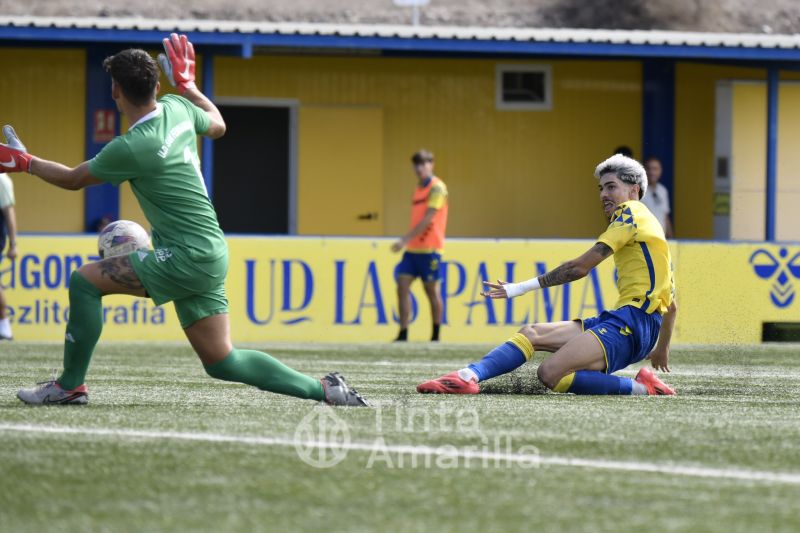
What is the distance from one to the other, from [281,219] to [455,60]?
3221 mm

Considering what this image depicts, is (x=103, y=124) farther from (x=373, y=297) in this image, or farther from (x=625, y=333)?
(x=625, y=333)

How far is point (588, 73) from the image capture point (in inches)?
811

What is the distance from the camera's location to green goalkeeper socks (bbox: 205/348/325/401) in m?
6.81

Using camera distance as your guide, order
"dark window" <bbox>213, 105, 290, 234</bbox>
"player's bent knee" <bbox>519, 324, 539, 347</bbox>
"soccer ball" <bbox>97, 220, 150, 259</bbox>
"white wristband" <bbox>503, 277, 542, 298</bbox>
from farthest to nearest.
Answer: "dark window" <bbox>213, 105, 290, 234</bbox> < "player's bent knee" <bbox>519, 324, 539, 347</bbox> < "white wristband" <bbox>503, 277, 542, 298</bbox> < "soccer ball" <bbox>97, 220, 150, 259</bbox>

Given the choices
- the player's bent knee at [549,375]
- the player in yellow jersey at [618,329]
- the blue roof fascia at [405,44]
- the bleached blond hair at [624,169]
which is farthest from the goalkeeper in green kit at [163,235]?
the blue roof fascia at [405,44]

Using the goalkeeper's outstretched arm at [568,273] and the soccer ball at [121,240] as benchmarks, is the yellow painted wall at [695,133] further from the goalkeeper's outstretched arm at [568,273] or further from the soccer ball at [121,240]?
the soccer ball at [121,240]

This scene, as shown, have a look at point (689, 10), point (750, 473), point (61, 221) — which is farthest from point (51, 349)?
point (689, 10)

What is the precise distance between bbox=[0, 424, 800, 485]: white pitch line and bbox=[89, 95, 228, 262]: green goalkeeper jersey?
3.51ft

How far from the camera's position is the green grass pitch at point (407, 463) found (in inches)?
169

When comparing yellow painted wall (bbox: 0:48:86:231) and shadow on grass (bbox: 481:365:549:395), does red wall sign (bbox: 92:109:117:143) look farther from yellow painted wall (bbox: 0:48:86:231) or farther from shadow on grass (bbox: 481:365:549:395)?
shadow on grass (bbox: 481:365:549:395)

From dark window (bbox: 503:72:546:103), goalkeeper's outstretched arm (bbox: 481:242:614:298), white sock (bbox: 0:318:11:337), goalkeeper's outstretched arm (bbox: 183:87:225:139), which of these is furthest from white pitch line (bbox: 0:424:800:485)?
dark window (bbox: 503:72:546:103)

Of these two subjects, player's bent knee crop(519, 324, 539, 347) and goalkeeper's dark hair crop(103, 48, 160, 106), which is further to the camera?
player's bent knee crop(519, 324, 539, 347)

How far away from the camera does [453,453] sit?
5453mm

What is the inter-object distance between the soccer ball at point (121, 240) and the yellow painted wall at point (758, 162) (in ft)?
46.4
